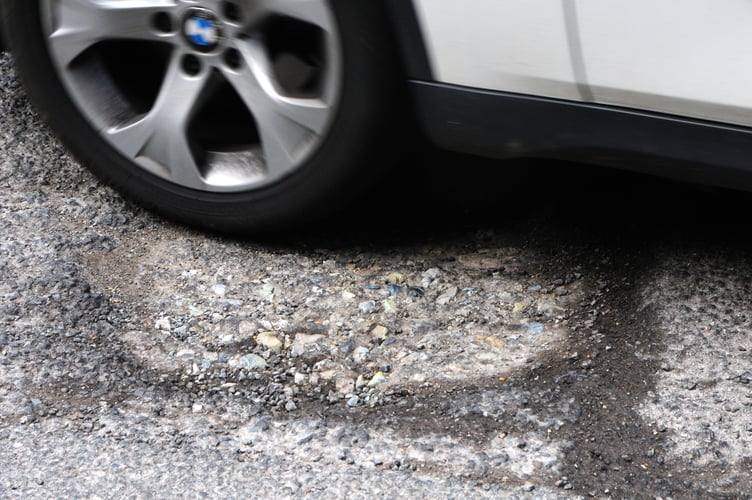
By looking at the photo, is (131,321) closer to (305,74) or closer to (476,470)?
(305,74)

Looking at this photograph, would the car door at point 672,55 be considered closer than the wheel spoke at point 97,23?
Yes

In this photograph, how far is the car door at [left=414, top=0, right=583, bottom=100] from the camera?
1849 millimetres

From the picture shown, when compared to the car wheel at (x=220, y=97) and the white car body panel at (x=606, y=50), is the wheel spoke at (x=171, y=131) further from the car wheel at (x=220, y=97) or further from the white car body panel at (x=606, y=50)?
the white car body panel at (x=606, y=50)

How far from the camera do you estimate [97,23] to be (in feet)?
7.67

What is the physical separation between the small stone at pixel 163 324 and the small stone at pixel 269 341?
217 millimetres

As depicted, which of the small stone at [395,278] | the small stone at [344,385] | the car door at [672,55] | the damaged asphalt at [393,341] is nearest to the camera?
the car door at [672,55]

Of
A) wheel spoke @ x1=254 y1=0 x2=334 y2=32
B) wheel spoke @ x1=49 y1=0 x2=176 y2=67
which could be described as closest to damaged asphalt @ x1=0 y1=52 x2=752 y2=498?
wheel spoke @ x1=49 y1=0 x2=176 y2=67

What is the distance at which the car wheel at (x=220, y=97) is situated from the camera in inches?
83.8

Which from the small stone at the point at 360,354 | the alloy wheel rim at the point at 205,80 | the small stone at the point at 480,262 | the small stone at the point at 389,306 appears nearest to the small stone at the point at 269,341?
the small stone at the point at 360,354

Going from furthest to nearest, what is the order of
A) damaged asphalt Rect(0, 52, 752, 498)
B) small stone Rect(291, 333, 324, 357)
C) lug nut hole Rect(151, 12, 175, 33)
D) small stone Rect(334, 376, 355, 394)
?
lug nut hole Rect(151, 12, 175, 33) → small stone Rect(291, 333, 324, 357) → small stone Rect(334, 376, 355, 394) → damaged asphalt Rect(0, 52, 752, 498)

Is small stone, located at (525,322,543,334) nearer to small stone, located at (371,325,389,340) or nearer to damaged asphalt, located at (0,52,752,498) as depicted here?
damaged asphalt, located at (0,52,752,498)

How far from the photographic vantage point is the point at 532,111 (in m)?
1.96


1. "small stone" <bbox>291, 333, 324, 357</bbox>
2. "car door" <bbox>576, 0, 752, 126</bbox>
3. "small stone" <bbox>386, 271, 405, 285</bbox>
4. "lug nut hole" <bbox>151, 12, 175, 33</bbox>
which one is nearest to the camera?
"car door" <bbox>576, 0, 752, 126</bbox>

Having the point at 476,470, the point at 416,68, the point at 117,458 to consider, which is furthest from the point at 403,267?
the point at 117,458
